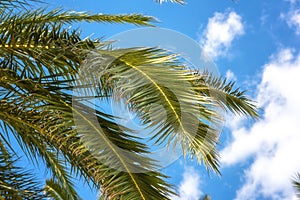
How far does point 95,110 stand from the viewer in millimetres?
4754

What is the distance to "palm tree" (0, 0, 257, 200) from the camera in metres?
4.19

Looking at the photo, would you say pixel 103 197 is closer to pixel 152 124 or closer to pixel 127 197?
pixel 127 197

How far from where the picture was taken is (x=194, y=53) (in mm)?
5566

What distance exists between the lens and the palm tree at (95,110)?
4.19 meters

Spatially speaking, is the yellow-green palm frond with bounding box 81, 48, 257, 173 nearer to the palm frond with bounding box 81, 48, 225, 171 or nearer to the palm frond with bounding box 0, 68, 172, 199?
the palm frond with bounding box 81, 48, 225, 171

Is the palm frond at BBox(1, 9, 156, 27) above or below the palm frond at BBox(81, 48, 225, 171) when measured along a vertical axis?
above

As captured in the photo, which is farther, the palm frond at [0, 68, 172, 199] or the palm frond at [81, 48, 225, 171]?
the palm frond at [0, 68, 172, 199]

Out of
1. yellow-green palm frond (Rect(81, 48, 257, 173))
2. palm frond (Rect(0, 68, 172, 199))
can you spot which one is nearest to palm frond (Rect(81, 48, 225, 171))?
yellow-green palm frond (Rect(81, 48, 257, 173))

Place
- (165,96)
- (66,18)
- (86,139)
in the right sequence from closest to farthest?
(165,96) → (86,139) → (66,18)

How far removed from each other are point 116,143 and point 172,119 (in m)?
0.72

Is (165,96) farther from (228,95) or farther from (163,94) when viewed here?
(228,95)

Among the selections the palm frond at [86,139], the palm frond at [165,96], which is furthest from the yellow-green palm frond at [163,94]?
the palm frond at [86,139]

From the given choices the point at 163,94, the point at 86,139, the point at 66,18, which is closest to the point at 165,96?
the point at 163,94

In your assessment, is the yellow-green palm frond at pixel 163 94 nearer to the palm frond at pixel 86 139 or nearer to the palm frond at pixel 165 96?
the palm frond at pixel 165 96
